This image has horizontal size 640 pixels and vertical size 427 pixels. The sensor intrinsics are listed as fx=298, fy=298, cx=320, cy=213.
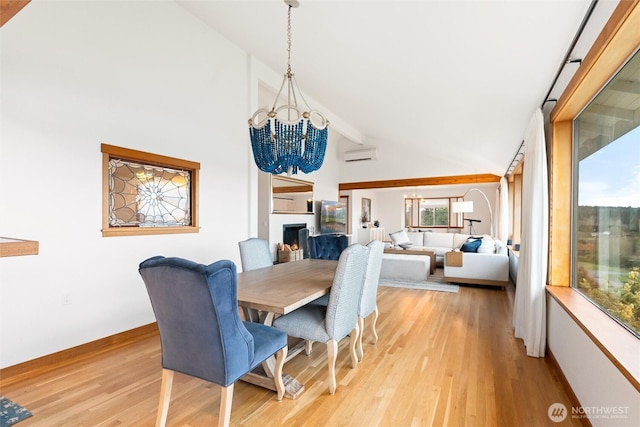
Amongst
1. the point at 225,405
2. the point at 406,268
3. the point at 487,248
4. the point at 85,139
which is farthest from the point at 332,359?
the point at 487,248

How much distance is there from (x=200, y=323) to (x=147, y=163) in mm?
2385

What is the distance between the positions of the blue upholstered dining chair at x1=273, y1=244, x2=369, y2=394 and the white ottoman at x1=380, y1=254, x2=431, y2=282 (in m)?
3.40

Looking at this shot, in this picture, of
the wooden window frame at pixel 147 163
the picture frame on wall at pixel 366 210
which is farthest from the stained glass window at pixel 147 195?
the picture frame on wall at pixel 366 210

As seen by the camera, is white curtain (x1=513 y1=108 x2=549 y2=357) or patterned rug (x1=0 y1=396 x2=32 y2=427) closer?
patterned rug (x1=0 y1=396 x2=32 y2=427)

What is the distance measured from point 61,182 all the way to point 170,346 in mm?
1918

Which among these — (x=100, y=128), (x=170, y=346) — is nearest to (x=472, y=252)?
(x=170, y=346)

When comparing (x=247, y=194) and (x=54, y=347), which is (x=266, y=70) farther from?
(x=54, y=347)

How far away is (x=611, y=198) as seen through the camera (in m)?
1.83

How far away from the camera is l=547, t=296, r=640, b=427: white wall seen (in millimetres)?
1291

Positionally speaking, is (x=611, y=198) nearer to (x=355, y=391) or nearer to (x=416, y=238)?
(x=355, y=391)

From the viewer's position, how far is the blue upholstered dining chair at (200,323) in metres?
1.40

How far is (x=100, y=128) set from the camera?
9.09ft

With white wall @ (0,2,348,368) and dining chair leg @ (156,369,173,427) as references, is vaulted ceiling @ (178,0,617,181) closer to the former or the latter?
white wall @ (0,2,348,368)

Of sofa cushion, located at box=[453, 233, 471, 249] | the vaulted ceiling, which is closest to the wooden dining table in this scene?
the vaulted ceiling
